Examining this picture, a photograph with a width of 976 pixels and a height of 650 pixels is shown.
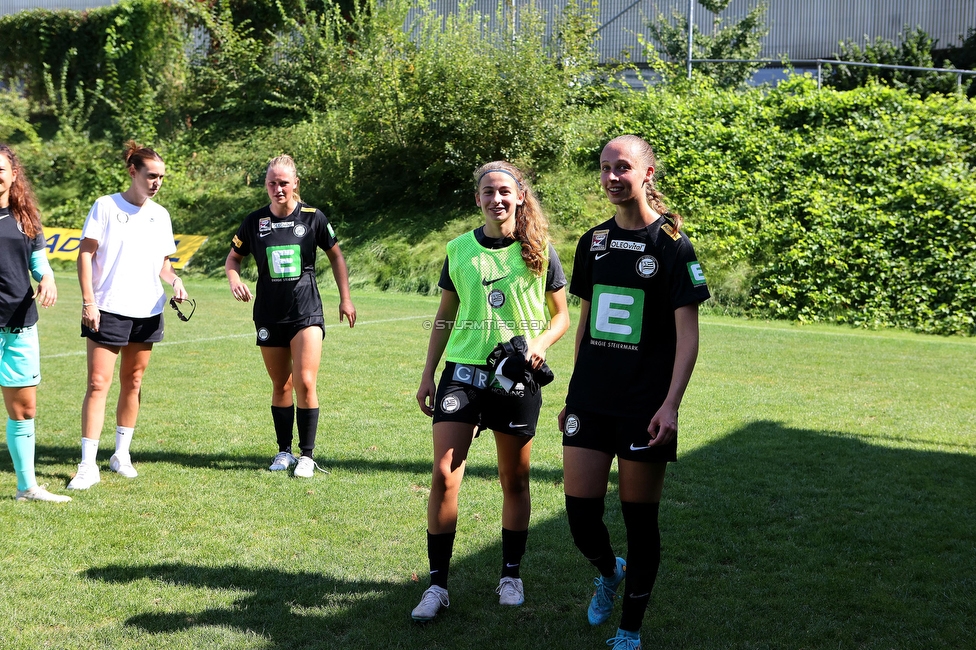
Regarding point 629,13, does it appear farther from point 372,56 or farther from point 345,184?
point 345,184

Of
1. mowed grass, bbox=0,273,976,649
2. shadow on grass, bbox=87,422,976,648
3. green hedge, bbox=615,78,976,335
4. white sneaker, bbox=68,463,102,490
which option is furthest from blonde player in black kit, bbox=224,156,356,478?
green hedge, bbox=615,78,976,335

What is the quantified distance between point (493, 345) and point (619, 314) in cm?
71

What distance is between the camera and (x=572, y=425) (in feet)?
12.0

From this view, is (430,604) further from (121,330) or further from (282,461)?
(121,330)

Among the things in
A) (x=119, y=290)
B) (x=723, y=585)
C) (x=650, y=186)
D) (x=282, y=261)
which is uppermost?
(x=650, y=186)

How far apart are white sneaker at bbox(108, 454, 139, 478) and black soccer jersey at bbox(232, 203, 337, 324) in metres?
1.29

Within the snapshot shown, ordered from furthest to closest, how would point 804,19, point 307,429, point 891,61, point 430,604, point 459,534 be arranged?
1. point 804,19
2. point 891,61
3. point 307,429
4. point 459,534
5. point 430,604

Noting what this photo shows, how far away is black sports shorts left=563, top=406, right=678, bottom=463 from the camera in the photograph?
11.4ft

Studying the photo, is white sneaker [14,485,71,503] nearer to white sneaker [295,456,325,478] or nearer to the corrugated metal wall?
white sneaker [295,456,325,478]

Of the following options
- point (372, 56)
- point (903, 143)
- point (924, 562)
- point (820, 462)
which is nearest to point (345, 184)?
point (372, 56)

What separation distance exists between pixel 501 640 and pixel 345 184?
20000 millimetres

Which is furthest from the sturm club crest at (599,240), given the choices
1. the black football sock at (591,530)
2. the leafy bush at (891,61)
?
the leafy bush at (891,61)

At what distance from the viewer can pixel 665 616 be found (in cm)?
401

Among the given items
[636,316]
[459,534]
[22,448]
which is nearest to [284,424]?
[22,448]
